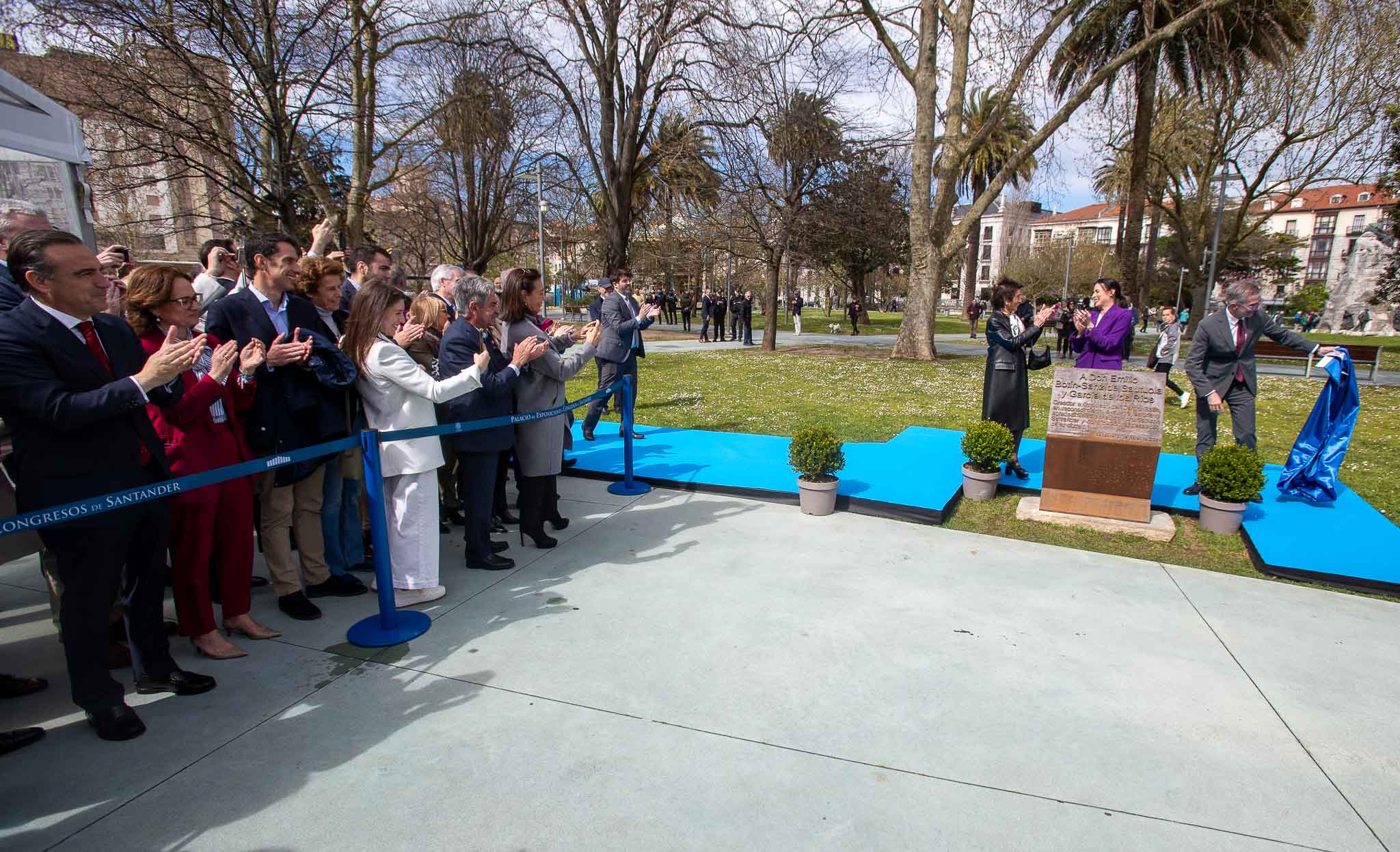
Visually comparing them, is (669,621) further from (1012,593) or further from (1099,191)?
(1099,191)

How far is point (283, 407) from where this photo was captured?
3.94 m

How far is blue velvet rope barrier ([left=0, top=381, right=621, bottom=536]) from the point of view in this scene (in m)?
2.42

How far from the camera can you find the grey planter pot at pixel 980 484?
21.0 feet

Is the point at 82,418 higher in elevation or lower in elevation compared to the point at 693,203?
lower

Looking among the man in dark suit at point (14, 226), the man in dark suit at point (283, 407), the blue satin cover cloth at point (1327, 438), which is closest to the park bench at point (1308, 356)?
the blue satin cover cloth at point (1327, 438)

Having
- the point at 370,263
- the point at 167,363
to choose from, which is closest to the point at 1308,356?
the point at 370,263

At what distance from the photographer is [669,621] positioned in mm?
4062

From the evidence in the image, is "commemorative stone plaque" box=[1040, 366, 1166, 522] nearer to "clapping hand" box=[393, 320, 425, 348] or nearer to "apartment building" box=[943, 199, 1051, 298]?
"clapping hand" box=[393, 320, 425, 348]

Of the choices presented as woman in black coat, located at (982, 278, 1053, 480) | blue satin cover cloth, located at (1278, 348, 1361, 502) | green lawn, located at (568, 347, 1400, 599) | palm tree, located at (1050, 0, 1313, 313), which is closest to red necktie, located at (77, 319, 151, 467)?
green lawn, located at (568, 347, 1400, 599)

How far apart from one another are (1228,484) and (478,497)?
5773 millimetres

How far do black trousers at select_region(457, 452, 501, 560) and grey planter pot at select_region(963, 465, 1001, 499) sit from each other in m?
4.26

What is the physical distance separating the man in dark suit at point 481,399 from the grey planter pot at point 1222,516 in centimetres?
542

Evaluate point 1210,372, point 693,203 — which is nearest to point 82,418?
point 1210,372

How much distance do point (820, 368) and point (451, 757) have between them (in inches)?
596
